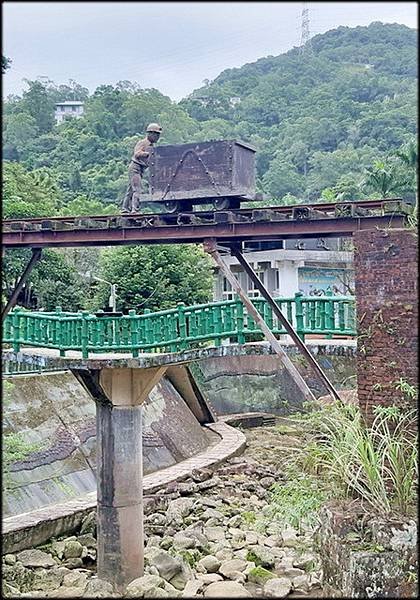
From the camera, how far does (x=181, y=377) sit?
2008cm


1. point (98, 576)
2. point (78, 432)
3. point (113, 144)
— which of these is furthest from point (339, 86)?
point (98, 576)

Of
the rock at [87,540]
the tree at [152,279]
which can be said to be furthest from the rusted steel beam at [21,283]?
the tree at [152,279]

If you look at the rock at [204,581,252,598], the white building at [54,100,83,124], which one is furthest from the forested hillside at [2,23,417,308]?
the rock at [204,581,252,598]

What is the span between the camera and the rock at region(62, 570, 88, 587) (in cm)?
1114

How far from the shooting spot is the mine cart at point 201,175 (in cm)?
1259

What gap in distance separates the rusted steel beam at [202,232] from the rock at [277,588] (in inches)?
188

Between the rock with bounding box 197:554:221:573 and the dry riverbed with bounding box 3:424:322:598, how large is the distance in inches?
0.7

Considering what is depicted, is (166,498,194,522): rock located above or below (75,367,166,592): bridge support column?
below

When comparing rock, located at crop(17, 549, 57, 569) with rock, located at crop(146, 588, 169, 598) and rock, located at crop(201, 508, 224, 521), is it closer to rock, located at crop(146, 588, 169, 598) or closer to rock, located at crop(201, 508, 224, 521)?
rock, located at crop(146, 588, 169, 598)

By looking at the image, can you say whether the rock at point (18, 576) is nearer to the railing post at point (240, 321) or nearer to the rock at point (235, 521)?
the rock at point (235, 521)

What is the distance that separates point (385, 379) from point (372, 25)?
68843 millimetres

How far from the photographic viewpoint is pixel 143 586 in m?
10.7

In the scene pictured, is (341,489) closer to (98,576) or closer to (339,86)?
(98,576)

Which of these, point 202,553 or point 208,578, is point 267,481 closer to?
point 202,553
